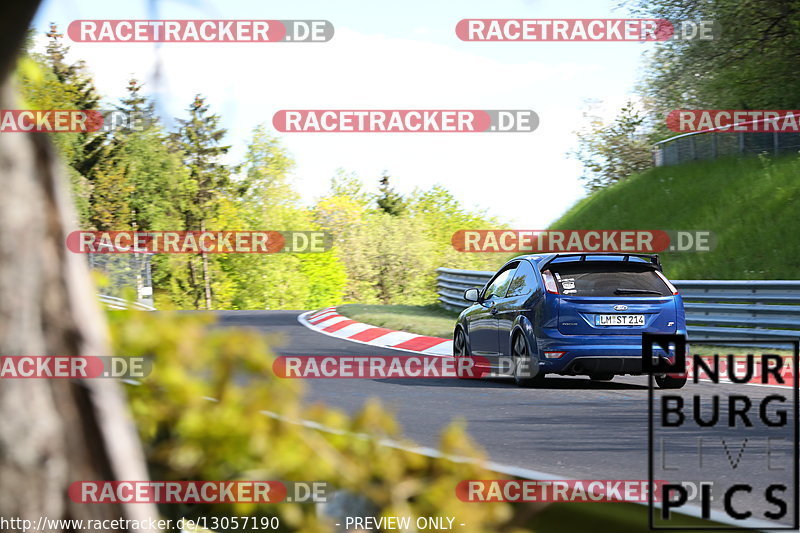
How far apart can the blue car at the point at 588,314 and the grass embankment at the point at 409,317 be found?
21.0ft

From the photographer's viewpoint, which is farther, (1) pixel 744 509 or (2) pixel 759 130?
(2) pixel 759 130

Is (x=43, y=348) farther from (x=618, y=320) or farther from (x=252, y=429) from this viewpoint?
(x=618, y=320)

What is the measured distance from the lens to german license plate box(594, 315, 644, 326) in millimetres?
12945

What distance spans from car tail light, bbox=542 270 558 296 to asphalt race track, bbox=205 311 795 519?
1.14m

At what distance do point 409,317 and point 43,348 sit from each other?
73.0 ft

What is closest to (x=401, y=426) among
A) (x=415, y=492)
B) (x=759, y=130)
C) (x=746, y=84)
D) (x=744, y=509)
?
(x=744, y=509)

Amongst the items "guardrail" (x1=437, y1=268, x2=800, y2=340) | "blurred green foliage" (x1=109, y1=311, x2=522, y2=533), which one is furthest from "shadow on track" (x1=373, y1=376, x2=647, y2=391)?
"blurred green foliage" (x1=109, y1=311, x2=522, y2=533)

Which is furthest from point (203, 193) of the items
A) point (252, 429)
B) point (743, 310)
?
point (252, 429)

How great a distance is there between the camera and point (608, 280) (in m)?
13.2

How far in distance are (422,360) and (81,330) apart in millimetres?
14303

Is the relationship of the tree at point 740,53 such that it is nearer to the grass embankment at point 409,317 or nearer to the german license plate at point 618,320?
the grass embankment at point 409,317

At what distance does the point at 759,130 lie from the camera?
100ft

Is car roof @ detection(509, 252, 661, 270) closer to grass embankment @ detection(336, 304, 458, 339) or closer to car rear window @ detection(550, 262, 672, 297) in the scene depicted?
car rear window @ detection(550, 262, 672, 297)

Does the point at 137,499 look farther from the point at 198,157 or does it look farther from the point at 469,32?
the point at 198,157
